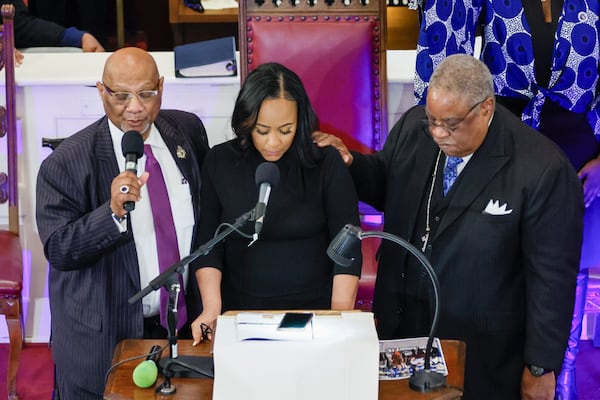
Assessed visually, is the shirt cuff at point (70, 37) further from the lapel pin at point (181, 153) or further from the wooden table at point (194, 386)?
the wooden table at point (194, 386)

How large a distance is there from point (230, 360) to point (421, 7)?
5.58 ft

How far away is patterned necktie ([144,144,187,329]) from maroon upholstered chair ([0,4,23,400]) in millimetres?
1084

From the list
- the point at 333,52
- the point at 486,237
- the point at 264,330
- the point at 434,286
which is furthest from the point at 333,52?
the point at 264,330

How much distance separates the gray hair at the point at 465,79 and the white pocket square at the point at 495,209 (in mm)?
301

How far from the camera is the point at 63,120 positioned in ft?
13.8

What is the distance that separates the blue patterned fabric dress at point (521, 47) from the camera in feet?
10.6

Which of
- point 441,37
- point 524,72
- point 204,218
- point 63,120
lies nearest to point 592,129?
point 524,72

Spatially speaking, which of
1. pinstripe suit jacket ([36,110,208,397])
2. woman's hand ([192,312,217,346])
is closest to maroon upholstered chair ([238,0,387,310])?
pinstripe suit jacket ([36,110,208,397])

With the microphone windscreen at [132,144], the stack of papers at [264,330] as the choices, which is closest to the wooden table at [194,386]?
the stack of papers at [264,330]

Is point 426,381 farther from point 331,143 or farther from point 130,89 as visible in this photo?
point 130,89

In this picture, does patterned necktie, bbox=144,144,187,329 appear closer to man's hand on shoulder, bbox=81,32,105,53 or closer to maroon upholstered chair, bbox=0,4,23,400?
maroon upholstered chair, bbox=0,4,23,400

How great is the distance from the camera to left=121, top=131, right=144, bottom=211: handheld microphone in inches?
92.5

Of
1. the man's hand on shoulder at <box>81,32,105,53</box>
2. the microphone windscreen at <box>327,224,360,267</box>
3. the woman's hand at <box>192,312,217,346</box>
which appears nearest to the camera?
the microphone windscreen at <box>327,224,360,267</box>

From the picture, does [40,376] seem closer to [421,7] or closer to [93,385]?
[93,385]
